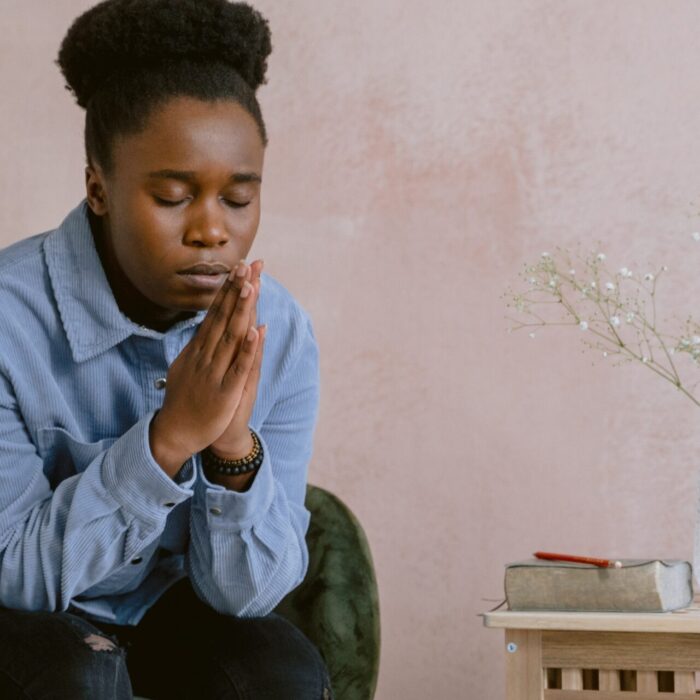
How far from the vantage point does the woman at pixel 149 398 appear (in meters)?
1.05

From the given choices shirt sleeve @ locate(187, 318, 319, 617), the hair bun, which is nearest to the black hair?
the hair bun

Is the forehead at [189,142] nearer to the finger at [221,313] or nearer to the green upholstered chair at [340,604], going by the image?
the finger at [221,313]

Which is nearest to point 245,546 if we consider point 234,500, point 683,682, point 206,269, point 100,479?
point 234,500

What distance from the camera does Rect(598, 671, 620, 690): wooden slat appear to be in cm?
126

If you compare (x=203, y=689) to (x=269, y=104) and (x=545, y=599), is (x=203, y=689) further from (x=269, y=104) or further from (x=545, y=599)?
(x=269, y=104)

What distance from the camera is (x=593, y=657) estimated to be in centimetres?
126

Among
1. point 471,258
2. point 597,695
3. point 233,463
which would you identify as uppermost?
point 471,258

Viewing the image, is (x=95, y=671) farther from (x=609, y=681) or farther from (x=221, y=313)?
(x=609, y=681)

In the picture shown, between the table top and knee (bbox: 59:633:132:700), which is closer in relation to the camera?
knee (bbox: 59:633:132:700)

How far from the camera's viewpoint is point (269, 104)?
213 cm

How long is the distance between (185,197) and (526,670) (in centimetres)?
63

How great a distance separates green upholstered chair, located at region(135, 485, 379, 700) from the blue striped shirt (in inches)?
8.7

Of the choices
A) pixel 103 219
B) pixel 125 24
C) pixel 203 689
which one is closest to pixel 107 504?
pixel 203 689

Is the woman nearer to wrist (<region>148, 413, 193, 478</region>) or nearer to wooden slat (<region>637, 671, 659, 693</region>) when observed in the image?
wrist (<region>148, 413, 193, 478</region>)
